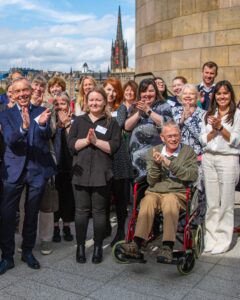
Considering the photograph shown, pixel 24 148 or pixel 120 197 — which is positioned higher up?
pixel 24 148

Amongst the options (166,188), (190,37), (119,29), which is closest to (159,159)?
(166,188)

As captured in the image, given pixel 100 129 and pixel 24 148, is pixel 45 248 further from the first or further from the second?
pixel 100 129

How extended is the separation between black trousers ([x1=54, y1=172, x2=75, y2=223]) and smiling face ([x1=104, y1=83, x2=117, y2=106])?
1.12 meters

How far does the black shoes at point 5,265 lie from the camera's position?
13.9 ft

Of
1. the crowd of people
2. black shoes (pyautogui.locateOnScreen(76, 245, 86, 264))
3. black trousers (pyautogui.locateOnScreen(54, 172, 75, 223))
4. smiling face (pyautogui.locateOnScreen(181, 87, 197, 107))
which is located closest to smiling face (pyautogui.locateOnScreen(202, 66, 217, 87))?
the crowd of people

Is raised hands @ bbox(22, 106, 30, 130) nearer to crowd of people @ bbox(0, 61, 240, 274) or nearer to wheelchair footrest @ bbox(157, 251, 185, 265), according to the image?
crowd of people @ bbox(0, 61, 240, 274)

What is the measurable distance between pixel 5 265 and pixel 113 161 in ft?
5.59

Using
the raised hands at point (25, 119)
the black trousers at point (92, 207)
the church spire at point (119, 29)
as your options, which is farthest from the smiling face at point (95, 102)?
the church spire at point (119, 29)

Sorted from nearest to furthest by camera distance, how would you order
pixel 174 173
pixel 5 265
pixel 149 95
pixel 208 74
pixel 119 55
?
pixel 5 265 → pixel 174 173 → pixel 149 95 → pixel 208 74 → pixel 119 55

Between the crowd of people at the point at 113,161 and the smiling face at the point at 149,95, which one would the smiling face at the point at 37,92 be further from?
the smiling face at the point at 149,95

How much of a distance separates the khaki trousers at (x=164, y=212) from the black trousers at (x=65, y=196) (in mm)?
1374

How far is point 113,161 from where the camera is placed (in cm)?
508

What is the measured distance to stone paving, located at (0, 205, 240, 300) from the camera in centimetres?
374

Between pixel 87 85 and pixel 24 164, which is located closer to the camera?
pixel 24 164
